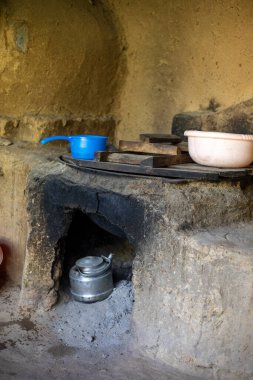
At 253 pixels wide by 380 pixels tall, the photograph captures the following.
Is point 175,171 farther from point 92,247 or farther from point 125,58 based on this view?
point 125,58

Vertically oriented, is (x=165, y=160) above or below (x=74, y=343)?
above

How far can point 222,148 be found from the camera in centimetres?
157

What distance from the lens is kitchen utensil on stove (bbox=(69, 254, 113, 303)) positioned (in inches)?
76.2

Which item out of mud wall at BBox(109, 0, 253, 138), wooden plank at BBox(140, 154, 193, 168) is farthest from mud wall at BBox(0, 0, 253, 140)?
wooden plank at BBox(140, 154, 193, 168)

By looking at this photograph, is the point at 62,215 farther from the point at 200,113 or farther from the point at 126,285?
the point at 200,113

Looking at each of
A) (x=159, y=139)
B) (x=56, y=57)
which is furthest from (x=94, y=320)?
(x=56, y=57)

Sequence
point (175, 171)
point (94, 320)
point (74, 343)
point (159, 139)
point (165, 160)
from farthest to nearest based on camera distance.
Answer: point (159, 139), point (94, 320), point (74, 343), point (165, 160), point (175, 171)

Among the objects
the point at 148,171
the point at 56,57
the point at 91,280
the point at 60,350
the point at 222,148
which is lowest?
the point at 60,350

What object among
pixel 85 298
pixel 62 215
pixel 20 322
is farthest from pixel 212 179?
pixel 20 322

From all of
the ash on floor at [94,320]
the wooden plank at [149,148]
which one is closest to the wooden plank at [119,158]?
the wooden plank at [149,148]

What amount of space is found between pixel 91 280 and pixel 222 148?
2.82 feet

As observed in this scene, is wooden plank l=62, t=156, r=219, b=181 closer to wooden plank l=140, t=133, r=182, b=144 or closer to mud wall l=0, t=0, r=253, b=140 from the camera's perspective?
wooden plank l=140, t=133, r=182, b=144

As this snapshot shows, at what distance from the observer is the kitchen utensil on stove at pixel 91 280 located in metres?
1.94

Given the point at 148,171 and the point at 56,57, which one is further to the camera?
the point at 56,57
